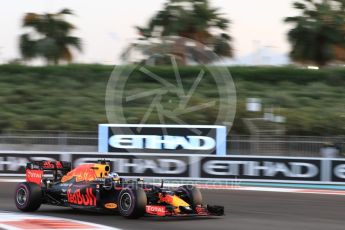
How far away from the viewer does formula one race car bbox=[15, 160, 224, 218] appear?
1126cm

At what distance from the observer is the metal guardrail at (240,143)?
24.4 meters

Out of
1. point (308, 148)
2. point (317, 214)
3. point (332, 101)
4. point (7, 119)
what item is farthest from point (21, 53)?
point (317, 214)

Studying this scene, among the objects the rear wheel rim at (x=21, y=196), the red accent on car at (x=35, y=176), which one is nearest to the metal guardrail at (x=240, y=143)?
the red accent on car at (x=35, y=176)

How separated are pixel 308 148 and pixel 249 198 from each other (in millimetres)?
8255

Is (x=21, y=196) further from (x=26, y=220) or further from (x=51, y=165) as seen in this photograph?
(x=26, y=220)

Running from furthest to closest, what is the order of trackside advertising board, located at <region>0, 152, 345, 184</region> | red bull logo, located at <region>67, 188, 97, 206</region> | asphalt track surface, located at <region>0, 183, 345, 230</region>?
1. trackside advertising board, located at <region>0, 152, 345, 184</region>
2. red bull logo, located at <region>67, 188, 97, 206</region>
3. asphalt track surface, located at <region>0, 183, 345, 230</region>

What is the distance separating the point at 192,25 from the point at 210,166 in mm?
24911

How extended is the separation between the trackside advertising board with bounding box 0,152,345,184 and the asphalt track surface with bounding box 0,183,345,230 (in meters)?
4.32

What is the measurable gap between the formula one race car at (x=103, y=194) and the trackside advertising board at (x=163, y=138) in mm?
14253

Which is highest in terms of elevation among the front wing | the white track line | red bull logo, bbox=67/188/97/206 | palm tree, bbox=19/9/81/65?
palm tree, bbox=19/9/81/65

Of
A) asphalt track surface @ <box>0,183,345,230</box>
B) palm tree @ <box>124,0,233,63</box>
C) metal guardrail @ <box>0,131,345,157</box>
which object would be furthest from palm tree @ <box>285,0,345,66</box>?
asphalt track surface @ <box>0,183,345,230</box>

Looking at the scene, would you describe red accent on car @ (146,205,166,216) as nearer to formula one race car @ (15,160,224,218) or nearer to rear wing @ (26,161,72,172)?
formula one race car @ (15,160,224,218)

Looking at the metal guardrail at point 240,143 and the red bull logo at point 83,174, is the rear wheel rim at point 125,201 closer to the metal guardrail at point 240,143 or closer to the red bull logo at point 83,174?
the red bull logo at point 83,174

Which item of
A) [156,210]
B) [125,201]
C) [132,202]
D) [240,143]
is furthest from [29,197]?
[240,143]
